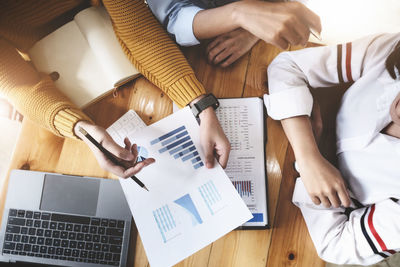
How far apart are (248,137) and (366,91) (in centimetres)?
29

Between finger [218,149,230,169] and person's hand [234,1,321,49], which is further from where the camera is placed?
finger [218,149,230,169]

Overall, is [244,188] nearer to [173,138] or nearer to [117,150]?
[173,138]

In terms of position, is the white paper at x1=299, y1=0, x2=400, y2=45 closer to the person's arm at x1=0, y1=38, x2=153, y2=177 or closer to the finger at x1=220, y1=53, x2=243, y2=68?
the finger at x1=220, y1=53, x2=243, y2=68

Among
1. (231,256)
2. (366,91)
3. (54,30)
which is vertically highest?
(54,30)

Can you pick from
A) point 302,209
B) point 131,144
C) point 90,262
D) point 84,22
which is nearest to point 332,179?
point 302,209

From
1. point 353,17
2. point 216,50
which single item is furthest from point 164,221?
point 353,17

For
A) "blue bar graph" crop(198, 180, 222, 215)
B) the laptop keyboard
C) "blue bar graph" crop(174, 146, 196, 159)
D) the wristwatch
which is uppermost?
the wristwatch

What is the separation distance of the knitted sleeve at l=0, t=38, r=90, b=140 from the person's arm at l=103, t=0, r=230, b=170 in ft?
0.66

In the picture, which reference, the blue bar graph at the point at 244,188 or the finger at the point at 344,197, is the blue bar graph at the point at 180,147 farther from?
the finger at the point at 344,197

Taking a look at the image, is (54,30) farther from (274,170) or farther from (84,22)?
(274,170)

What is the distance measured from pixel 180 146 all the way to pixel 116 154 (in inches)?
5.8

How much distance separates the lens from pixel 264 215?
2.16ft

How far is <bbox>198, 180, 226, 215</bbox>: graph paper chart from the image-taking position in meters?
0.61

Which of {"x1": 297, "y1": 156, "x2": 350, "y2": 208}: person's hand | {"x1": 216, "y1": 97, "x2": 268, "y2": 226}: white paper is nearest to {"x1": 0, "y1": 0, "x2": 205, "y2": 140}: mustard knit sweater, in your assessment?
{"x1": 216, "y1": 97, "x2": 268, "y2": 226}: white paper
